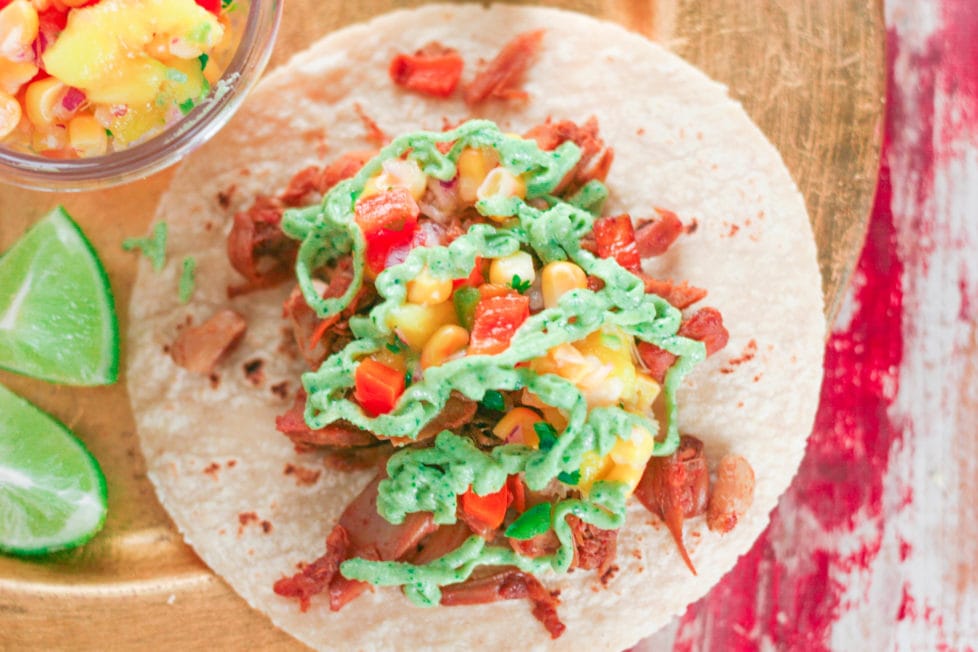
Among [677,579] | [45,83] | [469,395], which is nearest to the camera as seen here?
[469,395]

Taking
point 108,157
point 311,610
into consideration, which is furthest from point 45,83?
point 311,610

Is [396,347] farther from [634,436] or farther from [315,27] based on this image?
[315,27]

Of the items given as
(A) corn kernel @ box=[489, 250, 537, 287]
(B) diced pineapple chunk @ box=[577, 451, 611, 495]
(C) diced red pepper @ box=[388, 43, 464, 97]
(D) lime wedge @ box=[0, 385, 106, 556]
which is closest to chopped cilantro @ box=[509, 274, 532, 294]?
(A) corn kernel @ box=[489, 250, 537, 287]

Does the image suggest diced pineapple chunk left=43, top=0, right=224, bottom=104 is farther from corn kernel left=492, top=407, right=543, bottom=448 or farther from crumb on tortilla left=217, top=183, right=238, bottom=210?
corn kernel left=492, top=407, right=543, bottom=448

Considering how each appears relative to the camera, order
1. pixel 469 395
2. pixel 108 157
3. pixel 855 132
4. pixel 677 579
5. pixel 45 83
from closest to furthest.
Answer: pixel 469 395, pixel 45 83, pixel 108 157, pixel 677 579, pixel 855 132

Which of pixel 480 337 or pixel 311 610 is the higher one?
pixel 480 337

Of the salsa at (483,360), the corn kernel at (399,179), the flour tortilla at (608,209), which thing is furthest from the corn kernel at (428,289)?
the flour tortilla at (608,209)

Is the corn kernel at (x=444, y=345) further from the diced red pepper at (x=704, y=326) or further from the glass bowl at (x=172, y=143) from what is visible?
the glass bowl at (x=172, y=143)
